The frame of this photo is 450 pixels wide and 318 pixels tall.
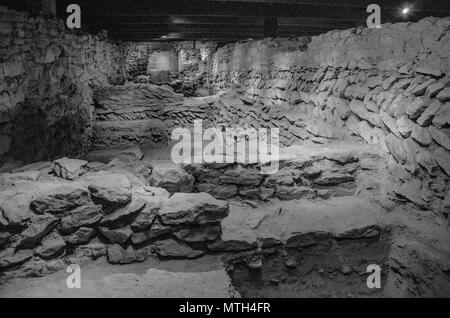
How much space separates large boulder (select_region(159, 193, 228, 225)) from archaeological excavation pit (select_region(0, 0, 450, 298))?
0.04ft

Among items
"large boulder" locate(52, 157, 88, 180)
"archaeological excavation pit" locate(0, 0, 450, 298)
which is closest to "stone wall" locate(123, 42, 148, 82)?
"archaeological excavation pit" locate(0, 0, 450, 298)

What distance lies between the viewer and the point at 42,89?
5133 millimetres

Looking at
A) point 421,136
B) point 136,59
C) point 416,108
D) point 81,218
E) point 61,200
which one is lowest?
point 81,218

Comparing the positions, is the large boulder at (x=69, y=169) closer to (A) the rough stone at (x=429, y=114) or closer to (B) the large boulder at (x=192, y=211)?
(B) the large boulder at (x=192, y=211)

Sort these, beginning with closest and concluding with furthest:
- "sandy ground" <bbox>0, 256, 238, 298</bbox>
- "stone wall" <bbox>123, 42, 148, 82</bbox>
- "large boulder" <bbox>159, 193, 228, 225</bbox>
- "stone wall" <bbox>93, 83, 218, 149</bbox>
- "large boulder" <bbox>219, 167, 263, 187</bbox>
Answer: "sandy ground" <bbox>0, 256, 238, 298</bbox>
"large boulder" <bbox>159, 193, 228, 225</bbox>
"large boulder" <bbox>219, 167, 263, 187</bbox>
"stone wall" <bbox>93, 83, 218, 149</bbox>
"stone wall" <bbox>123, 42, 148, 82</bbox>

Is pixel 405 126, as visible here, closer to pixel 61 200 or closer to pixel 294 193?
pixel 294 193

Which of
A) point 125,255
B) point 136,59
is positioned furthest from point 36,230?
point 136,59

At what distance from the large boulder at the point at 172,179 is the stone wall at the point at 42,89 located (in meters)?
2.12

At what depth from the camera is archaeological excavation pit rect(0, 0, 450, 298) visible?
113 inches

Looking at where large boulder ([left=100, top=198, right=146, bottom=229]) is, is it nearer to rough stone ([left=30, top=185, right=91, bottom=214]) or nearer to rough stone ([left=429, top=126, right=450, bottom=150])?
rough stone ([left=30, top=185, right=91, bottom=214])

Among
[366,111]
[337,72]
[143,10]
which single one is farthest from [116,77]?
[366,111]

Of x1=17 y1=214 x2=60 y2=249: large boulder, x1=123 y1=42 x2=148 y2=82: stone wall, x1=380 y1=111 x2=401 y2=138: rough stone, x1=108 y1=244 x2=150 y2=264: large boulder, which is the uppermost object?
x1=123 y1=42 x2=148 y2=82: stone wall

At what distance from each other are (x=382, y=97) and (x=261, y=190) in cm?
188

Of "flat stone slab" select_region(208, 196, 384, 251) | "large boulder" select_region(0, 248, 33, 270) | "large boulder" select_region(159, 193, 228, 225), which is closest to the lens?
"large boulder" select_region(0, 248, 33, 270)
